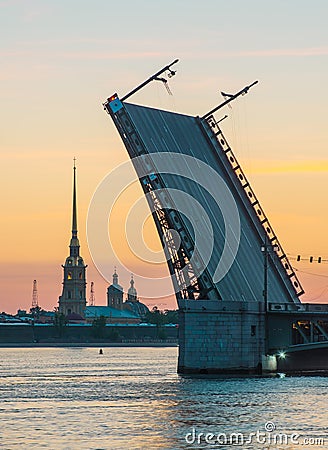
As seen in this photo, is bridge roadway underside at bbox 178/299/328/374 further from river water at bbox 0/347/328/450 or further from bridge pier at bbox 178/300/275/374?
river water at bbox 0/347/328/450

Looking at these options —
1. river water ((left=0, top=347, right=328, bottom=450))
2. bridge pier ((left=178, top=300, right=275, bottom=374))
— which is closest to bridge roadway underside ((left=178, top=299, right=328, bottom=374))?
bridge pier ((left=178, top=300, right=275, bottom=374))

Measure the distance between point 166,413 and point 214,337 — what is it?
62.7 feet

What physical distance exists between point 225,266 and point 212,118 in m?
9.98

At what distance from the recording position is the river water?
141 feet

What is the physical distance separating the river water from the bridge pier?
3.28 feet

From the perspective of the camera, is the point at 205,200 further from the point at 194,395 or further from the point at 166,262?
the point at 194,395

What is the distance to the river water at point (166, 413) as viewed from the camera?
43094 millimetres

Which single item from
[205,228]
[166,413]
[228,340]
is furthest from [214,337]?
[166,413]

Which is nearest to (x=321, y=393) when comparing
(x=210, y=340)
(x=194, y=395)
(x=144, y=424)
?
(x=194, y=395)

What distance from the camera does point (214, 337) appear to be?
230ft

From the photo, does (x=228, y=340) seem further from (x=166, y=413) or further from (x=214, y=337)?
(x=166, y=413)

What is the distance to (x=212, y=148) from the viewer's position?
3017 inches

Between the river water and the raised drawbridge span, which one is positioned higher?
the raised drawbridge span

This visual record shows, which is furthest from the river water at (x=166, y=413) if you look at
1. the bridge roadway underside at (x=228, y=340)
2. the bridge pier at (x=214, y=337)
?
the bridge roadway underside at (x=228, y=340)
